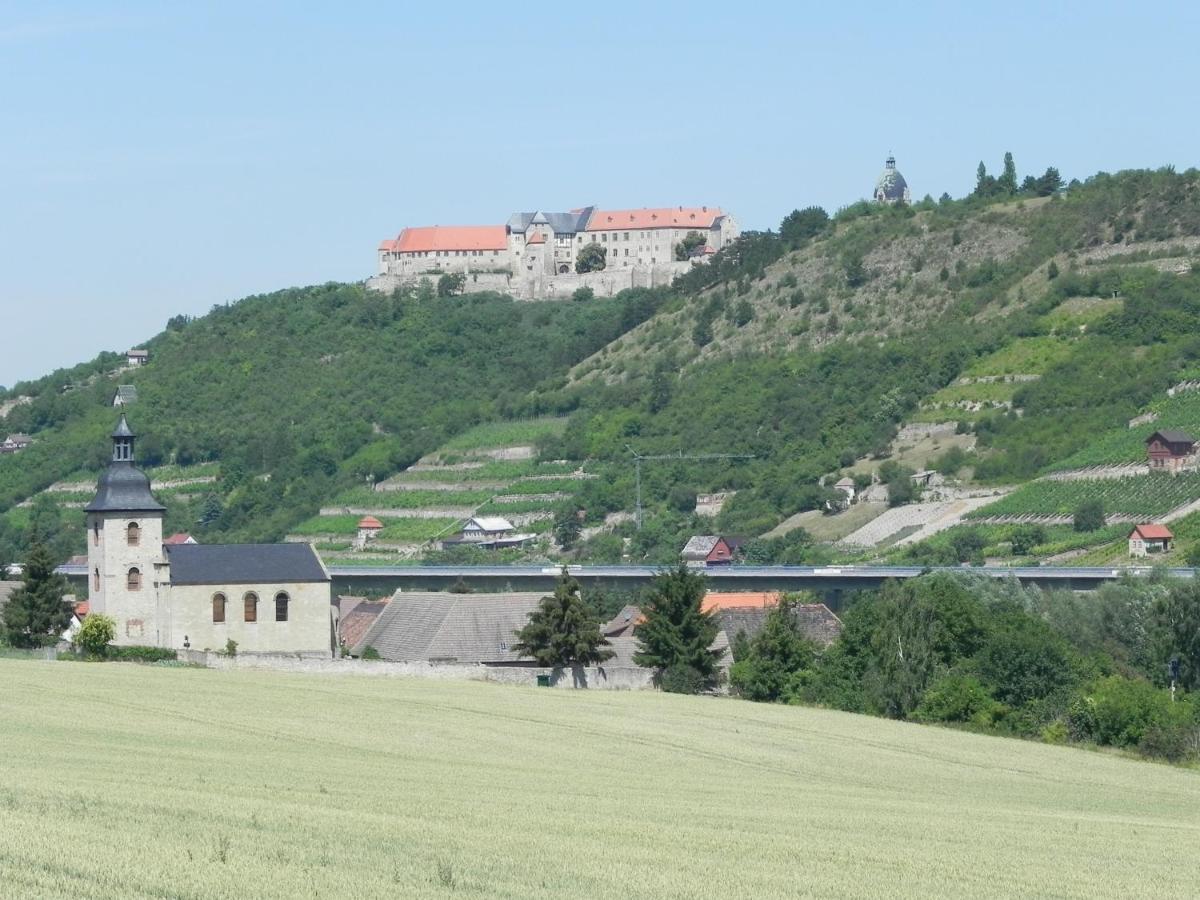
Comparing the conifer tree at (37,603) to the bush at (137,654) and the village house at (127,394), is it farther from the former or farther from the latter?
the village house at (127,394)

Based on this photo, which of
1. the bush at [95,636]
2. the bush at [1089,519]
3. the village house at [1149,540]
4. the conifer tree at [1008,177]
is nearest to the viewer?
the bush at [95,636]

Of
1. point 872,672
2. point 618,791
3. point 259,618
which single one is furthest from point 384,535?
point 618,791

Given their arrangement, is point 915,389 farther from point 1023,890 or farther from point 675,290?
point 1023,890

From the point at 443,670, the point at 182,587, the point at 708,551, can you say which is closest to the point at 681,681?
the point at 443,670

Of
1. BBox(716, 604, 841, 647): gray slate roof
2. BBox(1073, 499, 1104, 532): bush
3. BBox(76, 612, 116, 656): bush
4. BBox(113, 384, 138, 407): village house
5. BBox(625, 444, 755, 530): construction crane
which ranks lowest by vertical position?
BBox(716, 604, 841, 647): gray slate roof

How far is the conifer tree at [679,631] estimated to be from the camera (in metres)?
64.4

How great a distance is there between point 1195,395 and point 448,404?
65788mm

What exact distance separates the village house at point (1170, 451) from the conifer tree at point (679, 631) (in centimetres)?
5256

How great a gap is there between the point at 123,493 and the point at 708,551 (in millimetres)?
52860

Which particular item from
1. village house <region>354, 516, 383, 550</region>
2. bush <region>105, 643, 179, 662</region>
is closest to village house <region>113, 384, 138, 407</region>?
village house <region>354, 516, 383, 550</region>

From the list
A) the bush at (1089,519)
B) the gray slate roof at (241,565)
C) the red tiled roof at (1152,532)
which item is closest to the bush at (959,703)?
the gray slate roof at (241,565)

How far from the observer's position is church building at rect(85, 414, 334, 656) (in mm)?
73375

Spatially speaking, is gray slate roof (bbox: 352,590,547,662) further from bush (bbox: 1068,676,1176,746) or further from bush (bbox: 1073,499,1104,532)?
bush (bbox: 1073,499,1104,532)

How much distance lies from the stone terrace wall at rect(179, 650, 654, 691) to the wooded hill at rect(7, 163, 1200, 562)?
55228 mm
